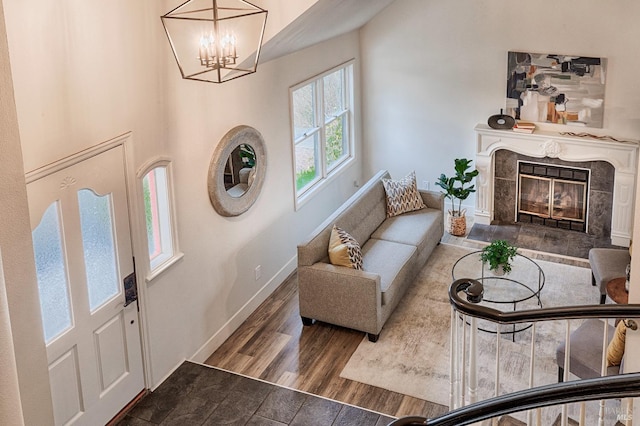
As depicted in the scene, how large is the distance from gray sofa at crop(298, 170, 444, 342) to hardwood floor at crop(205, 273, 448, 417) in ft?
0.59

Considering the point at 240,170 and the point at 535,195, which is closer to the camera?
the point at 240,170

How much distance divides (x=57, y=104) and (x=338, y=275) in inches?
113

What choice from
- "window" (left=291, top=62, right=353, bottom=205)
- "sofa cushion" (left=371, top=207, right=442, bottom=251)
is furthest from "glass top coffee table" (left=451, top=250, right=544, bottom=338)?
"window" (left=291, top=62, right=353, bottom=205)

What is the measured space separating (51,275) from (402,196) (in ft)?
14.4

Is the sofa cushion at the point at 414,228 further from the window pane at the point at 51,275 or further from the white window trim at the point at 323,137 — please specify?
the window pane at the point at 51,275

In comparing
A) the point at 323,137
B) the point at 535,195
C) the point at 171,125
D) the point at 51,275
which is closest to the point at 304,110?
the point at 323,137

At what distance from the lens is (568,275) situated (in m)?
7.57

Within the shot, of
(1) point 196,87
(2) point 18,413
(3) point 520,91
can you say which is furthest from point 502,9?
(2) point 18,413

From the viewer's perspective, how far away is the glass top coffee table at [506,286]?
639 centimetres

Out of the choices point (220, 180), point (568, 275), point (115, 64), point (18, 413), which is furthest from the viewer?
point (568, 275)

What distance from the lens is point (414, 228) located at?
7699 mm

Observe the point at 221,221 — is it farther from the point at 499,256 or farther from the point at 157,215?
the point at 499,256

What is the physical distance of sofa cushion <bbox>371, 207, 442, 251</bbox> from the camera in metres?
7.50

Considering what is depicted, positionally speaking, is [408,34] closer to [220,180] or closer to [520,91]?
[520,91]
